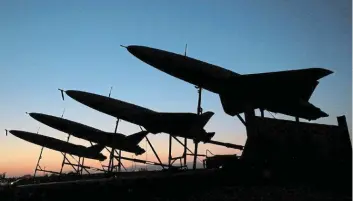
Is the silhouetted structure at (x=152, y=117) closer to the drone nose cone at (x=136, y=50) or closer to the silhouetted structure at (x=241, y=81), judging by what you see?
the silhouetted structure at (x=241, y=81)

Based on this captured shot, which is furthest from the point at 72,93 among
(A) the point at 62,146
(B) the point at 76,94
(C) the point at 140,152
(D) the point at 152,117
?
(A) the point at 62,146

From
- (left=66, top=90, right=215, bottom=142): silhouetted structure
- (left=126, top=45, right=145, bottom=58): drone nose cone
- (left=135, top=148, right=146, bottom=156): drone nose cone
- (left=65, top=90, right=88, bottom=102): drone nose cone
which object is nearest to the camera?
(left=126, top=45, right=145, bottom=58): drone nose cone

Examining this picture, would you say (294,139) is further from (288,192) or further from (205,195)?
(205,195)

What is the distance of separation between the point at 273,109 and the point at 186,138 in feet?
20.2

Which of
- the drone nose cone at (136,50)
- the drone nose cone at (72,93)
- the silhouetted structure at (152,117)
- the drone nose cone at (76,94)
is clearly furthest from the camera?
the drone nose cone at (72,93)

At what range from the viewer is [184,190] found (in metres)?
13.4

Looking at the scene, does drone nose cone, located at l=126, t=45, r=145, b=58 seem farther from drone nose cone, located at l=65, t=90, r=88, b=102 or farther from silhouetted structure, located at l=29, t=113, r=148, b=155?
silhouetted structure, located at l=29, t=113, r=148, b=155

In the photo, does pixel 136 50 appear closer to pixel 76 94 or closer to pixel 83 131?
pixel 76 94

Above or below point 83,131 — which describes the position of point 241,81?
above

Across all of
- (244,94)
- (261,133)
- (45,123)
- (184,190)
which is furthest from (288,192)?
(45,123)

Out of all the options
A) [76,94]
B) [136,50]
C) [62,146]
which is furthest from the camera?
[62,146]

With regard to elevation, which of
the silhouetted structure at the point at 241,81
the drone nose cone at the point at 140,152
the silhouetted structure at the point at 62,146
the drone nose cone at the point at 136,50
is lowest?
the drone nose cone at the point at 140,152

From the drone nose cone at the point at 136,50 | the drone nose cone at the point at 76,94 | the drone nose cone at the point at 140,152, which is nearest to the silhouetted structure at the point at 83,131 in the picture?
the drone nose cone at the point at 140,152

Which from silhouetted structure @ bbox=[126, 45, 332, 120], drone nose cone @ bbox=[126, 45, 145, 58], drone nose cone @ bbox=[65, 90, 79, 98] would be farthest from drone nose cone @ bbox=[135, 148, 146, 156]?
drone nose cone @ bbox=[126, 45, 145, 58]
